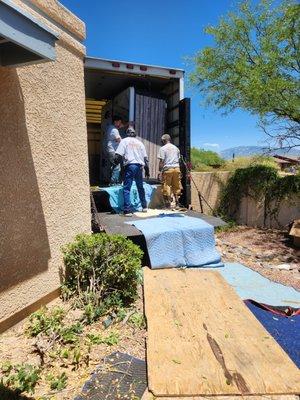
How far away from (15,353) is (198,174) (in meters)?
8.23

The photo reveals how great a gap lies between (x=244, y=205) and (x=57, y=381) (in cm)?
895

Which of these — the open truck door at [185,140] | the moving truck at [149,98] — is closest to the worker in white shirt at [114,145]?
the moving truck at [149,98]

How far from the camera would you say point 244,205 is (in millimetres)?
10859

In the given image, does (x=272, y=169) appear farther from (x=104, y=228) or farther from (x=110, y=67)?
(x=104, y=228)

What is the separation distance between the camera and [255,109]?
974 cm

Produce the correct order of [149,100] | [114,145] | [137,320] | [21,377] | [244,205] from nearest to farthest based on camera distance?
[21,377] → [137,320] → [114,145] → [149,100] → [244,205]

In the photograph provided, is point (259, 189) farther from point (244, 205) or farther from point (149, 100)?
point (149, 100)

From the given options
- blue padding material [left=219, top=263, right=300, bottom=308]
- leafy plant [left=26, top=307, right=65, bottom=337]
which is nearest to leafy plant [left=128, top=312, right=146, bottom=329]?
leafy plant [left=26, top=307, right=65, bottom=337]

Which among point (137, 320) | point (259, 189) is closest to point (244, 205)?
point (259, 189)

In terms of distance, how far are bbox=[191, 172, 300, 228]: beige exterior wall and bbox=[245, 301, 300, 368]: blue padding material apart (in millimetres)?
→ 6112

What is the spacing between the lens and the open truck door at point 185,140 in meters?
7.94

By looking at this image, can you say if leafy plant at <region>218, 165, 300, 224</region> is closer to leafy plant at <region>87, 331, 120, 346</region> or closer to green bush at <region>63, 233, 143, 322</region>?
green bush at <region>63, 233, 143, 322</region>

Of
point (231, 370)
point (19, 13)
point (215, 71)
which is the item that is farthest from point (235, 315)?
point (215, 71)

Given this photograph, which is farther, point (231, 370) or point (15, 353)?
point (15, 353)
